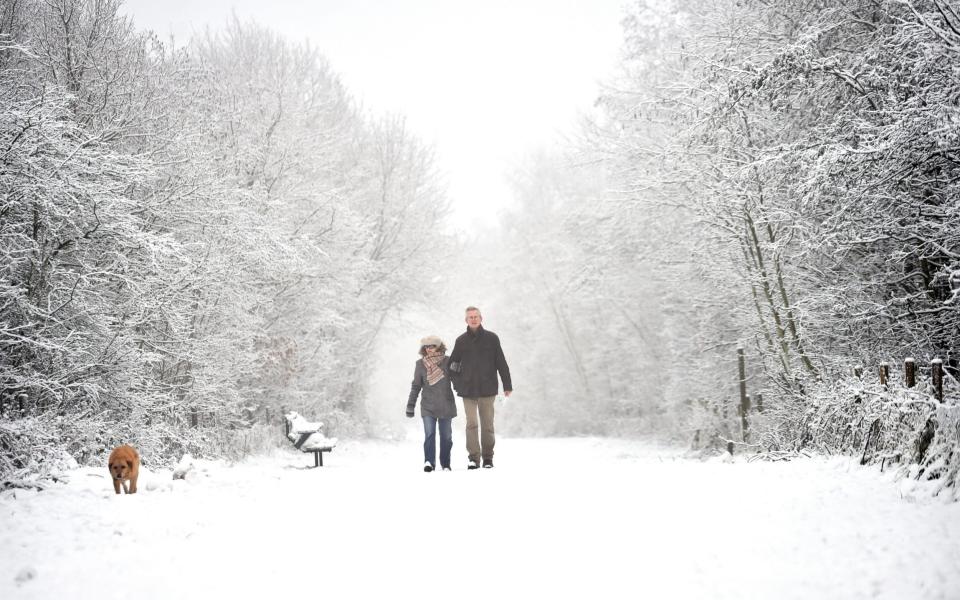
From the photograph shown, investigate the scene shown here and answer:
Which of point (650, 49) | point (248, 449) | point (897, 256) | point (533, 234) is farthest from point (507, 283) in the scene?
point (897, 256)

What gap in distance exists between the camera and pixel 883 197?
630cm

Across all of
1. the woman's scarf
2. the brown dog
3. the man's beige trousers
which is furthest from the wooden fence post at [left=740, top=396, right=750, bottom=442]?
the brown dog

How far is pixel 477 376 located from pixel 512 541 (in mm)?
4378

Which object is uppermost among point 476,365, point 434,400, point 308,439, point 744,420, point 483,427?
point 476,365

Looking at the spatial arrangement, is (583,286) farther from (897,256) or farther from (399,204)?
(897,256)

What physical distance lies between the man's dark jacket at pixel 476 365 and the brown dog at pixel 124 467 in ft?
13.7

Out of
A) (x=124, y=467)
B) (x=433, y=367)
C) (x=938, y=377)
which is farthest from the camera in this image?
(x=433, y=367)

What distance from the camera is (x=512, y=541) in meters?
4.36

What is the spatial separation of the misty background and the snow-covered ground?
2.81 feet

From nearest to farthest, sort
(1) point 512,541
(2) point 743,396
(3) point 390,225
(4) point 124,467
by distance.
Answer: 1. (1) point 512,541
2. (4) point 124,467
3. (2) point 743,396
4. (3) point 390,225

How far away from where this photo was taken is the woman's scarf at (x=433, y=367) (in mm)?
8922

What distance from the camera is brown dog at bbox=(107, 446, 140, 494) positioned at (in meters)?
5.43

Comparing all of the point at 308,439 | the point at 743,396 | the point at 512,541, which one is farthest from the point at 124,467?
the point at 743,396

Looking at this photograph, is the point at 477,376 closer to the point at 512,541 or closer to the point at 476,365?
the point at 476,365
